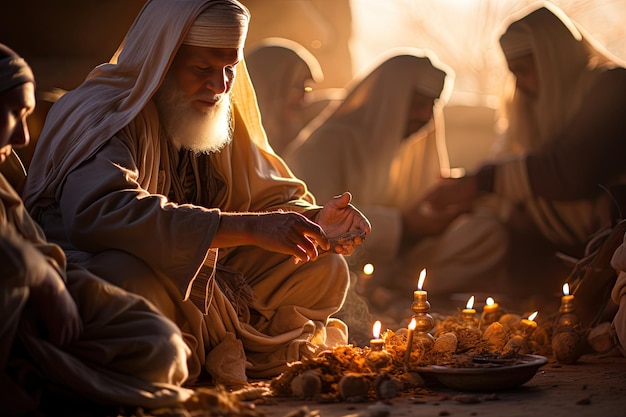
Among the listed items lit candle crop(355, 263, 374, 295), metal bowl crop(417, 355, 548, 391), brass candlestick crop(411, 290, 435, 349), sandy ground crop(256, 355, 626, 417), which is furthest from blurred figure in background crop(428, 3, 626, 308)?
metal bowl crop(417, 355, 548, 391)

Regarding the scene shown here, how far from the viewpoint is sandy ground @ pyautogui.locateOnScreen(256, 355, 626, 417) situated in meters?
4.09

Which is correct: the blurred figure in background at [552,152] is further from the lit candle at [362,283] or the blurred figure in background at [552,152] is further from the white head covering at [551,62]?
the lit candle at [362,283]

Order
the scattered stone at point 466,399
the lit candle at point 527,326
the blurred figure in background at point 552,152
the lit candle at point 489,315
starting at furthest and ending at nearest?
the blurred figure in background at point 552,152
the lit candle at point 489,315
the lit candle at point 527,326
the scattered stone at point 466,399

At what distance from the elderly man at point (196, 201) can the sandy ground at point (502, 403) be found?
0.72 metres

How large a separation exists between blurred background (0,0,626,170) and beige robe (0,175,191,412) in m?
6.90

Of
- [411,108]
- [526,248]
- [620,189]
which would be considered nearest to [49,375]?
[620,189]

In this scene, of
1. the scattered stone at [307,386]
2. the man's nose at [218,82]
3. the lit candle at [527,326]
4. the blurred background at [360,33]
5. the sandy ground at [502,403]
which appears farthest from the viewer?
the blurred background at [360,33]

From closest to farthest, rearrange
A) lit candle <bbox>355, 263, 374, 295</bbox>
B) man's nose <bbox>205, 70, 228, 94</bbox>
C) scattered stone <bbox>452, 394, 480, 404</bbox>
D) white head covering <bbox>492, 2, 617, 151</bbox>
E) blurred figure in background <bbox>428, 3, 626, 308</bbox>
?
1. scattered stone <bbox>452, 394, 480, 404</bbox>
2. man's nose <bbox>205, 70, 228, 94</bbox>
3. lit candle <bbox>355, 263, 374, 295</bbox>
4. blurred figure in background <bbox>428, 3, 626, 308</bbox>
5. white head covering <bbox>492, 2, 617, 151</bbox>

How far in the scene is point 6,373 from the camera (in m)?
3.79

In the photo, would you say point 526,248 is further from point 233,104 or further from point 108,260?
point 108,260

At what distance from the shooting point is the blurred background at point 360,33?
1098cm

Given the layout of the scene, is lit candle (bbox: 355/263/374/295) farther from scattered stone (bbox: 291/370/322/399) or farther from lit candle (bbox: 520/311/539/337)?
scattered stone (bbox: 291/370/322/399)

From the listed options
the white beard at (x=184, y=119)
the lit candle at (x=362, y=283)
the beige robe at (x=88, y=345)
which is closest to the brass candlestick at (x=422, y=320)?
the white beard at (x=184, y=119)

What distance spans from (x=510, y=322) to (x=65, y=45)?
6875 millimetres
